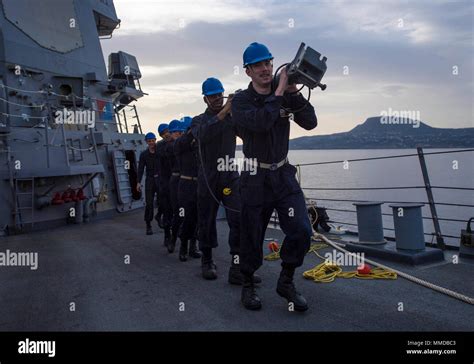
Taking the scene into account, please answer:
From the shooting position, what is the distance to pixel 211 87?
441 centimetres

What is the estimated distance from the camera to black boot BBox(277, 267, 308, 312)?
3316 millimetres

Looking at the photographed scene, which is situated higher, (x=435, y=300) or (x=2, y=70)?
(x=2, y=70)

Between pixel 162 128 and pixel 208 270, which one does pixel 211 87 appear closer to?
pixel 208 270

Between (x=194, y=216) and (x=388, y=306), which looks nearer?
(x=388, y=306)

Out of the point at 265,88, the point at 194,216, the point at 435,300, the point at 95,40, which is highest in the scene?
the point at 95,40

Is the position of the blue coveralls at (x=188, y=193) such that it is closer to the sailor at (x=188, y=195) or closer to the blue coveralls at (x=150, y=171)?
the sailor at (x=188, y=195)

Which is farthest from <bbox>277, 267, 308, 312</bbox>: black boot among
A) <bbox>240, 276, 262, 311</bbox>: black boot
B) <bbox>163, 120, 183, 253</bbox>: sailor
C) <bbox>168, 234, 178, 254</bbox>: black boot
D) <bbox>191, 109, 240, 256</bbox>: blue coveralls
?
<bbox>168, 234, 178, 254</bbox>: black boot

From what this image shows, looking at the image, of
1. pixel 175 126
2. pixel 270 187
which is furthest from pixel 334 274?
pixel 175 126

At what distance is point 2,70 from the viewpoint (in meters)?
9.85

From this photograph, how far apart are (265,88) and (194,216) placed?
236 cm

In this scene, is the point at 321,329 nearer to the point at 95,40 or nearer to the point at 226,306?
the point at 226,306

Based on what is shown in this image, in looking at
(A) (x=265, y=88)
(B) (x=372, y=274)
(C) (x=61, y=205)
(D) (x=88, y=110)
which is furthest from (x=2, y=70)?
(B) (x=372, y=274)
